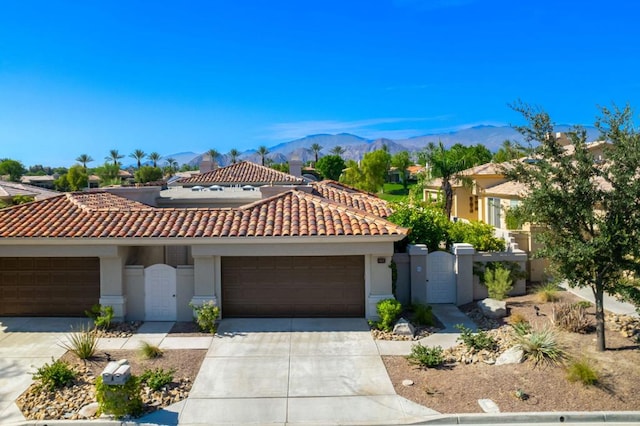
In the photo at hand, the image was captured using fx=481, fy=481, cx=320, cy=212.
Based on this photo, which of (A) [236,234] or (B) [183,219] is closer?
(A) [236,234]

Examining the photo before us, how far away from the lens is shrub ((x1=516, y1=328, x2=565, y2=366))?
10516 millimetres

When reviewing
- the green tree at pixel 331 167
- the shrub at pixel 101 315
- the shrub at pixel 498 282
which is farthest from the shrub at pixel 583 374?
the green tree at pixel 331 167

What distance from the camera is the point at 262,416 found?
8.94 meters

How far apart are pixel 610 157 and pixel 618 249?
1.95m

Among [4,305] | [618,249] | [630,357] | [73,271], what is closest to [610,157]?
[618,249]

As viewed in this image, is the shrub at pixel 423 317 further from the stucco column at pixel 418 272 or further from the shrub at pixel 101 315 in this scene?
the shrub at pixel 101 315

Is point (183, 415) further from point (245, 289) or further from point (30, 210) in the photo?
point (30, 210)

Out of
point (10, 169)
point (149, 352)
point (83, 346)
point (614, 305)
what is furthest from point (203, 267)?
point (10, 169)

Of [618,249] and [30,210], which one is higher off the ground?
[30,210]

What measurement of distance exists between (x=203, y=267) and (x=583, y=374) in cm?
1009

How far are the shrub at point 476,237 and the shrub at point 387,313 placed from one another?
5.14 metres

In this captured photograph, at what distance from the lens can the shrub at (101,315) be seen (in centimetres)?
1385

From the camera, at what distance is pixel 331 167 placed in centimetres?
8794

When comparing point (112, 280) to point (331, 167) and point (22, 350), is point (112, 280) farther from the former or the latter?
point (331, 167)
